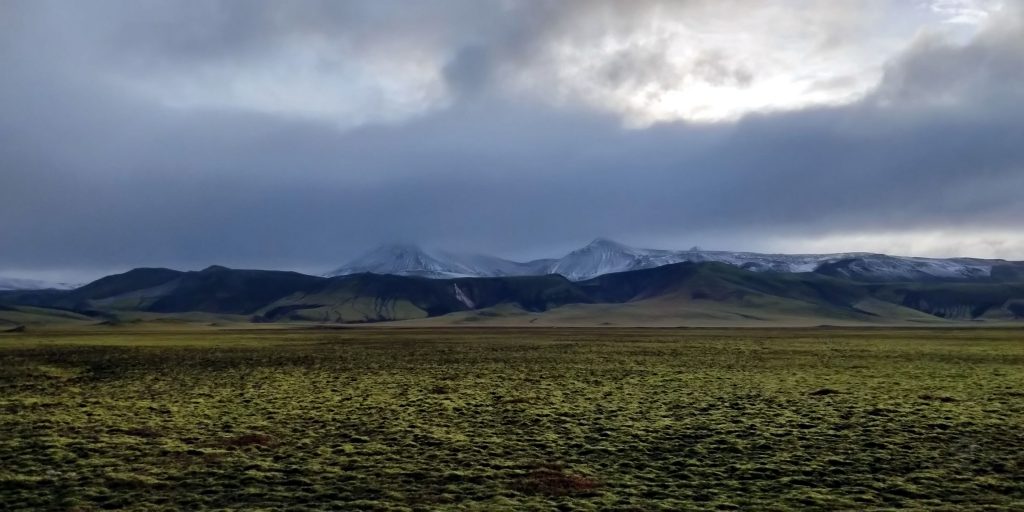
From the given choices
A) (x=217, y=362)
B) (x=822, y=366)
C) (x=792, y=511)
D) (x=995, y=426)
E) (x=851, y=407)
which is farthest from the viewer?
(x=217, y=362)

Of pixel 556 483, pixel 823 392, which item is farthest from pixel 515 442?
pixel 823 392

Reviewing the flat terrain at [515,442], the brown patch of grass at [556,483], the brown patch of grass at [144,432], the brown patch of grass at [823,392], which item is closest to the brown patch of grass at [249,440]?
the flat terrain at [515,442]

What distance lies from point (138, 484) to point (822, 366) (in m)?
47.9

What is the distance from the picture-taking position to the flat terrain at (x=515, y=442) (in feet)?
50.1

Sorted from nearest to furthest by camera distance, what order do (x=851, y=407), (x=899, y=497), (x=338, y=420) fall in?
(x=899, y=497)
(x=338, y=420)
(x=851, y=407)

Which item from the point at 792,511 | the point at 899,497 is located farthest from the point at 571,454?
the point at 899,497

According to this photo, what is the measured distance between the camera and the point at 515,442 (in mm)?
21594

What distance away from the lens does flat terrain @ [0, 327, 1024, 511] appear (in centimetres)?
1526

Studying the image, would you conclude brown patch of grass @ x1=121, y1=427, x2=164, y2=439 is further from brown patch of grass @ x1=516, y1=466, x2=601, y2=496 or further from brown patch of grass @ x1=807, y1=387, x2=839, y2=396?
brown patch of grass @ x1=807, y1=387, x2=839, y2=396

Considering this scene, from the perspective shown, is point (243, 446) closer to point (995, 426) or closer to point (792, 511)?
point (792, 511)

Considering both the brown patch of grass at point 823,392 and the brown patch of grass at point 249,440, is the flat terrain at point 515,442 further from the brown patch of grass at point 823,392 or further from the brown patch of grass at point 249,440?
the brown patch of grass at point 823,392

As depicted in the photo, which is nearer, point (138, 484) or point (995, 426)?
point (138, 484)

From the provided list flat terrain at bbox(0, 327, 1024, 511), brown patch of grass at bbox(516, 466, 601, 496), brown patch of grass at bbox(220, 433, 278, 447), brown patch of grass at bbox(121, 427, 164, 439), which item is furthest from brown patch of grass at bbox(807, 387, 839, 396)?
brown patch of grass at bbox(121, 427, 164, 439)

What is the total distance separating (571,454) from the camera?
64.8ft
